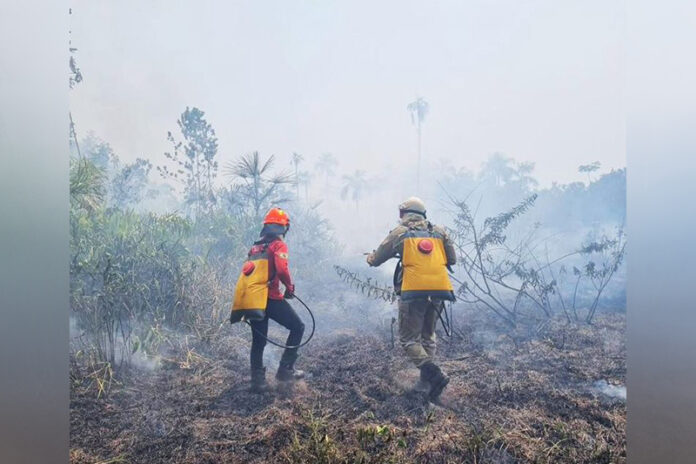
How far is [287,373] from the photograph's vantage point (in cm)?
280

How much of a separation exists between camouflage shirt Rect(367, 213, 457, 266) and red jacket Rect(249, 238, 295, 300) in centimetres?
50

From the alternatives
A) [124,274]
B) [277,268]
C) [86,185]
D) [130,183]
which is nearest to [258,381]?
[277,268]

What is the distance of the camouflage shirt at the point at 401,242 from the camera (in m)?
2.86

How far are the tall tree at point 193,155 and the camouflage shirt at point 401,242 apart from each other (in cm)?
107

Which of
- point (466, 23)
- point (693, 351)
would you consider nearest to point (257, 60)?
point (466, 23)

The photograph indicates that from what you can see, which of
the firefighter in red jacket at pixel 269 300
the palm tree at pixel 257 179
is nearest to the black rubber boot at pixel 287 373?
the firefighter in red jacket at pixel 269 300

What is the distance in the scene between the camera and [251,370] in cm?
280

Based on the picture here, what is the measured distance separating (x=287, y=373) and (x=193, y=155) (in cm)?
142

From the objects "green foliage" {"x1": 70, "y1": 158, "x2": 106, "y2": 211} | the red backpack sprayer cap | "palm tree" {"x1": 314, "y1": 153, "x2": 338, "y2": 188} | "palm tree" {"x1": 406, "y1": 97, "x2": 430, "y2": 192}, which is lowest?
the red backpack sprayer cap

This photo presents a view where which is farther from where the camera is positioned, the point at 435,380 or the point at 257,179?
the point at 257,179

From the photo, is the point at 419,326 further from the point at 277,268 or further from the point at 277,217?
the point at 277,217

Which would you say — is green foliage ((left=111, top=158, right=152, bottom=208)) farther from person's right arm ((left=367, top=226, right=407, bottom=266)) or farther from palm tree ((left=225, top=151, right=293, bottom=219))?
person's right arm ((left=367, top=226, right=407, bottom=266))

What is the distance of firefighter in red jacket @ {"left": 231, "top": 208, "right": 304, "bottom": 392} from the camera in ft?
9.25

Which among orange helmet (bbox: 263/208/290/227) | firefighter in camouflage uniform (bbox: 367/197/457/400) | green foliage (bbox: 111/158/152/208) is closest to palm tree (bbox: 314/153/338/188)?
orange helmet (bbox: 263/208/290/227)
